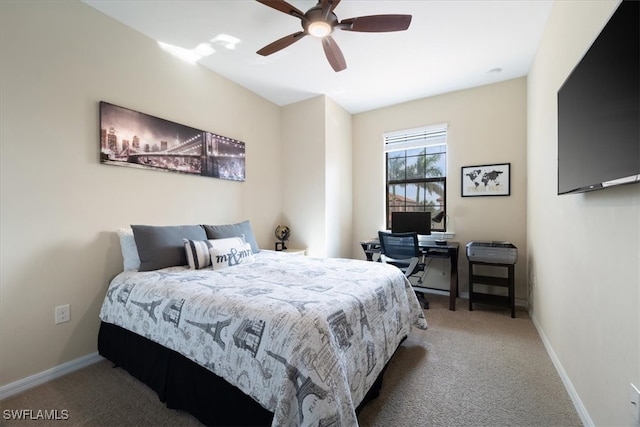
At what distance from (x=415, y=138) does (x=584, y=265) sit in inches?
111

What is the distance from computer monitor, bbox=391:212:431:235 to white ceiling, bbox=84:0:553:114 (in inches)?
67.6

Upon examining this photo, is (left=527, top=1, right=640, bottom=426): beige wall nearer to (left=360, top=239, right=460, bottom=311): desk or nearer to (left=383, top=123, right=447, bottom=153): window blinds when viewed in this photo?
(left=360, top=239, right=460, bottom=311): desk

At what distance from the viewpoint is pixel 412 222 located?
11.9ft

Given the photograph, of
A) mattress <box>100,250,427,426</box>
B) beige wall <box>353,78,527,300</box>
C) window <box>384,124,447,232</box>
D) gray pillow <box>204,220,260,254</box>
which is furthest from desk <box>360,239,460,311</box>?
gray pillow <box>204,220,260,254</box>

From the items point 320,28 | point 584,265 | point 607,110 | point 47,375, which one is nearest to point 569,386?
point 584,265

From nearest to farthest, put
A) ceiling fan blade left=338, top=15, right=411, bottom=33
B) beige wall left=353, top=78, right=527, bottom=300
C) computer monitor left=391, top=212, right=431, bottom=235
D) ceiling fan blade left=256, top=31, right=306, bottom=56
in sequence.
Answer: ceiling fan blade left=338, top=15, right=411, bottom=33
ceiling fan blade left=256, top=31, right=306, bottom=56
beige wall left=353, top=78, right=527, bottom=300
computer monitor left=391, top=212, right=431, bottom=235

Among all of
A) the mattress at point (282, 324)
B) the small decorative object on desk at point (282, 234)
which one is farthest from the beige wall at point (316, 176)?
the mattress at point (282, 324)

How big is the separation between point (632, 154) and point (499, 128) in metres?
2.86

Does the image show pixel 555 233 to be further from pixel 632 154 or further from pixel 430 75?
pixel 430 75

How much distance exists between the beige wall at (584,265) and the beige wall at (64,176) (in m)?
3.14

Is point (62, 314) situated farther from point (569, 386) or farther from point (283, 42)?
point (569, 386)

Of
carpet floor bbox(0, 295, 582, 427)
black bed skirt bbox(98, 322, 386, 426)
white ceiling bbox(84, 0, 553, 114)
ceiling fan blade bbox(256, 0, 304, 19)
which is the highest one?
white ceiling bbox(84, 0, 553, 114)

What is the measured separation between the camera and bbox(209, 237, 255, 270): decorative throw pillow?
2.17 metres

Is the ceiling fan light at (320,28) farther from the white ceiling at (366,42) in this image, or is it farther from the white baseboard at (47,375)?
the white baseboard at (47,375)
